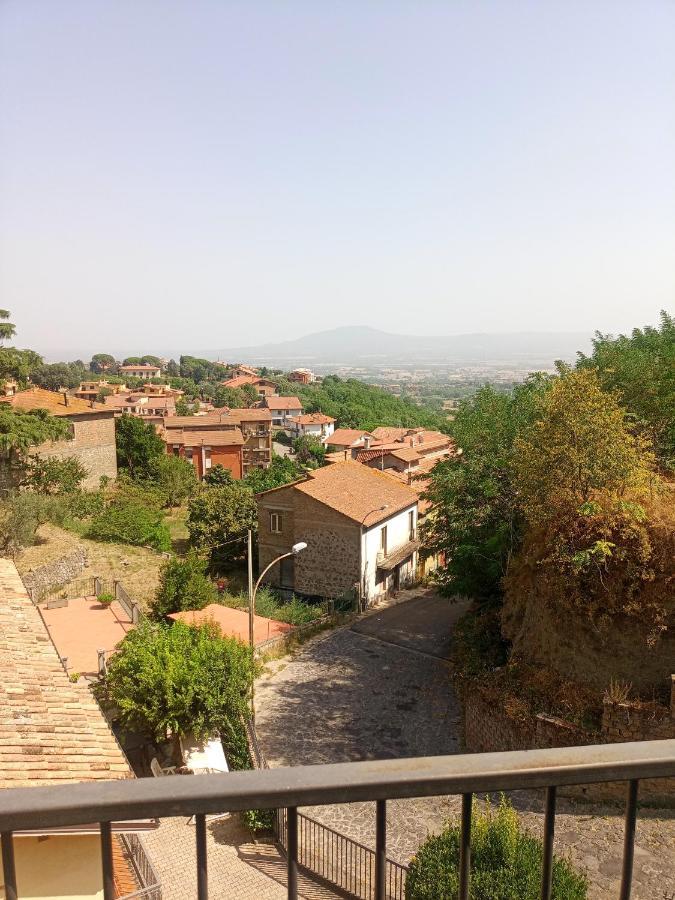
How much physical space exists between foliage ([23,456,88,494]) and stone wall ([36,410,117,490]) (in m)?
1.79

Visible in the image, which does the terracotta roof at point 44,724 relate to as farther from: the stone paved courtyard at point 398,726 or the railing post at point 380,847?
the railing post at point 380,847

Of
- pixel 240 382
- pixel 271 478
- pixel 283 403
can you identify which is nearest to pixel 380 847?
pixel 271 478

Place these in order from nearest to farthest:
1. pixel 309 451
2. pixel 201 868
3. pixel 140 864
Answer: pixel 201 868 → pixel 140 864 → pixel 309 451

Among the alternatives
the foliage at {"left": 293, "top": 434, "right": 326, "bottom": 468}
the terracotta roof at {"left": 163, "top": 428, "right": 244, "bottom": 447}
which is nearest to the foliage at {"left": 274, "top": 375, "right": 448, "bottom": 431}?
the foliage at {"left": 293, "top": 434, "right": 326, "bottom": 468}

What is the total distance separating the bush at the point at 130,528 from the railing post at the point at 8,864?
3376 cm

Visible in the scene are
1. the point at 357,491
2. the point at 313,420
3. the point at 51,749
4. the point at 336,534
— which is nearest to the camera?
the point at 51,749

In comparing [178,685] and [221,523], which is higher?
[178,685]

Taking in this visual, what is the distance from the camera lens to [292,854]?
6.10 ft

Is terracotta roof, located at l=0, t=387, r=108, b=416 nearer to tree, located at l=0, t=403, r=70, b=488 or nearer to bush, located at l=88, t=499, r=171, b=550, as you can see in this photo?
tree, located at l=0, t=403, r=70, b=488

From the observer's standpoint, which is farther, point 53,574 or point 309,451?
point 309,451

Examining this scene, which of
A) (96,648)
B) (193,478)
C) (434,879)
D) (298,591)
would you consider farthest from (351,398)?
(434,879)

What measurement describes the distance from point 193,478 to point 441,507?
34.7 m

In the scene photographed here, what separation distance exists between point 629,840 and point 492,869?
6.81 meters

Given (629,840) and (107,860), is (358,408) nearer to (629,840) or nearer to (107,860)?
(629,840)
